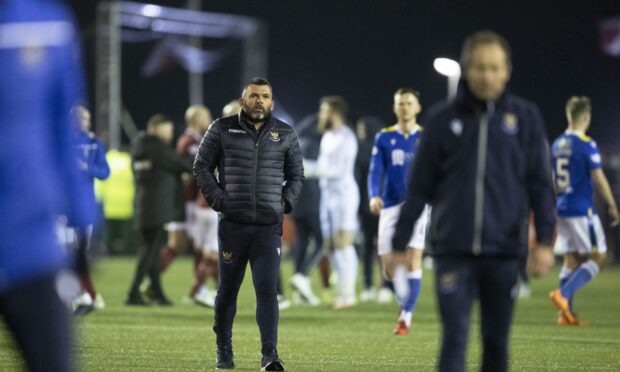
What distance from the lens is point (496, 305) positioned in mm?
6148

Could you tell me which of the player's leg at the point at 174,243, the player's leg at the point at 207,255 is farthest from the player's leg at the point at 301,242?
the player's leg at the point at 174,243

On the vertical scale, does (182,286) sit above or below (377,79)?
below

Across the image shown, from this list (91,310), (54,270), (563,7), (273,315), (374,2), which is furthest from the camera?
(374,2)

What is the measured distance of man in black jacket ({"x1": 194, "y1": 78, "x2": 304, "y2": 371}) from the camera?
937cm

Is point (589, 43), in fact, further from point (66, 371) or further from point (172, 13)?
point (66, 371)

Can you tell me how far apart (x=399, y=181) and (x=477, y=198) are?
633cm

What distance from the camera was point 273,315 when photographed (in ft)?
30.2

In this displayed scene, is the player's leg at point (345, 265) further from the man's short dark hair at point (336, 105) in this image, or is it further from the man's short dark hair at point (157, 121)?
the man's short dark hair at point (157, 121)

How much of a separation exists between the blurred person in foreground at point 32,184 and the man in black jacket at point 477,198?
2.25m

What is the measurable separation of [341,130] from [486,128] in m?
10.8

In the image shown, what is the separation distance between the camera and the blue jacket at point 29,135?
421cm

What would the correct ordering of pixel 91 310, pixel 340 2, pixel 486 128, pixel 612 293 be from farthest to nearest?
pixel 340 2 → pixel 612 293 → pixel 91 310 → pixel 486 128

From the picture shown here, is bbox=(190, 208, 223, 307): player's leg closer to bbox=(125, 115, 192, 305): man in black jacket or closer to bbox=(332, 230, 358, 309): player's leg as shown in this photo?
bbox=(125, 115, 192, 305): man in black jacket

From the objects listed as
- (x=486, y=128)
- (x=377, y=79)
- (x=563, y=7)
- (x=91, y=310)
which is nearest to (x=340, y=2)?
(x=377, y=79)
